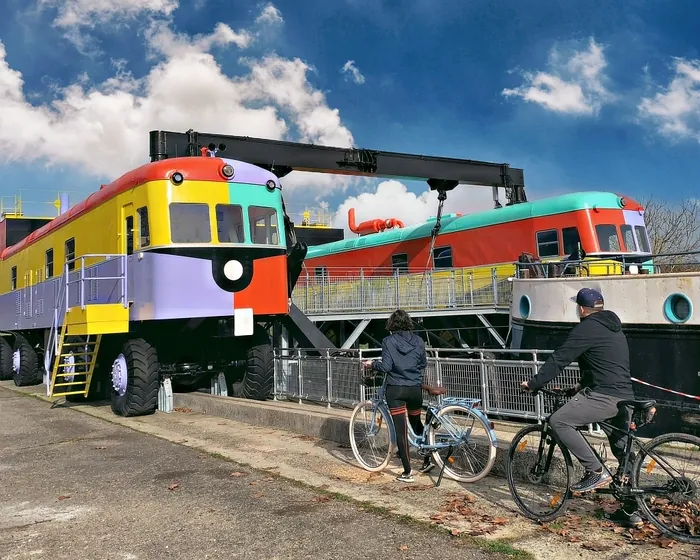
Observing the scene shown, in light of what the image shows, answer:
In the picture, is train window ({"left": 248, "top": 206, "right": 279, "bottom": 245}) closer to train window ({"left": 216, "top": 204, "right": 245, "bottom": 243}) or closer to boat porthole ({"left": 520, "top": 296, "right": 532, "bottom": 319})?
train window ({"left": 216, "top": 204, "right": 245, "bottom": 243})

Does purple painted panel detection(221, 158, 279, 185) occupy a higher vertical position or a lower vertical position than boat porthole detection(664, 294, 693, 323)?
higher

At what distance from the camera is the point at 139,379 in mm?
10797

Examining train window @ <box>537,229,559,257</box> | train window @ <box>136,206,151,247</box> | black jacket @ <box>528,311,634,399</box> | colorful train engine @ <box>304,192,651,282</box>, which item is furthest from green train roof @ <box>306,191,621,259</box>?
black jacket @ <box>528,311,634,399</box>

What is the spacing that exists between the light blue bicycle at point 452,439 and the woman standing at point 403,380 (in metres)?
0.13

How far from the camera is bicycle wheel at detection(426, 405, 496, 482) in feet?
19.7

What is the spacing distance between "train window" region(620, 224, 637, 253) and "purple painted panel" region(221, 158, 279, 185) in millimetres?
8595

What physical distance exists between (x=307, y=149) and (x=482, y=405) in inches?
398

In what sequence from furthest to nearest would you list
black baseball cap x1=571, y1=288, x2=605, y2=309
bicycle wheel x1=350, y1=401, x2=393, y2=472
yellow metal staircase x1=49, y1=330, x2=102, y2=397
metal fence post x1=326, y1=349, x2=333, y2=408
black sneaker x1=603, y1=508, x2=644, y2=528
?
yellow metal staircase x1=49, y1=330, x2=102, y2=397, metal fence post x1=326, y1=349, x2=333, y2=408, bicycle wheel x1=350, y1=401, x2=393, y2=472, black baseball cap x1=571, y1=288, x2=605, y2=309, black sneaker x1=603, y1=508, x2=644, y2=528

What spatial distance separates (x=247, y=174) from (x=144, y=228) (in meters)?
2.02

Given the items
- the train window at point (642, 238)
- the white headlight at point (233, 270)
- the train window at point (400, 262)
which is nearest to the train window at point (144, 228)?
the white headlight at point (233, 270)

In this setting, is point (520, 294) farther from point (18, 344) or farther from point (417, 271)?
point (18, 344)

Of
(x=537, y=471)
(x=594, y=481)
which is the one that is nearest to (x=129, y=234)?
(x=537, y=471)

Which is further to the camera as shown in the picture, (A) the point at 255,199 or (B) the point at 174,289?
(A) the point at 255,199

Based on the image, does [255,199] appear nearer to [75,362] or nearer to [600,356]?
[75,362]
